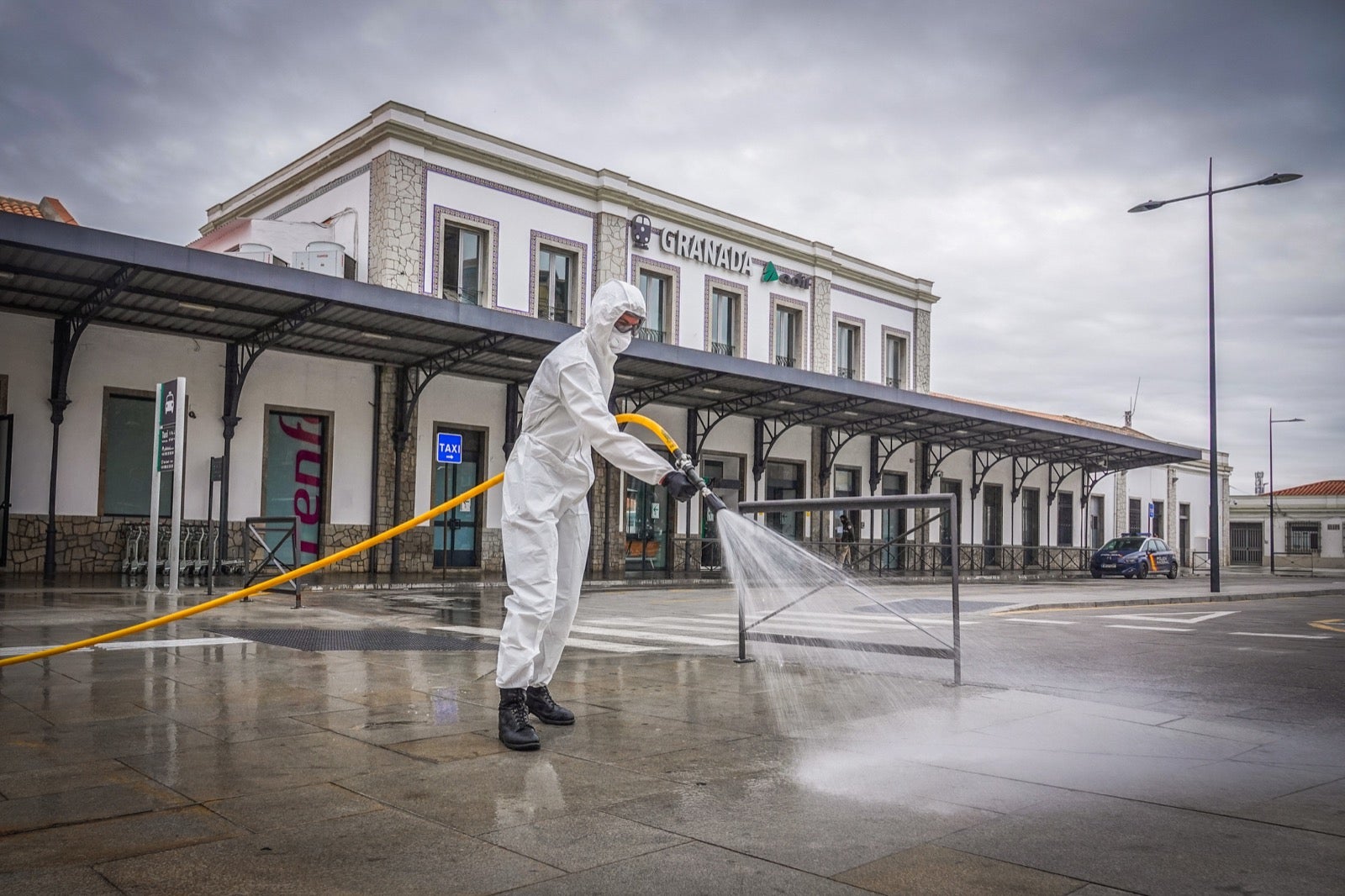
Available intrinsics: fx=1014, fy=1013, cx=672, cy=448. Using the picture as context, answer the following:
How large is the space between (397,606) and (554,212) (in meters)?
13.8

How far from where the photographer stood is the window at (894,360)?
33.5m

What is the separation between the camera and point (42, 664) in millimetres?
6289

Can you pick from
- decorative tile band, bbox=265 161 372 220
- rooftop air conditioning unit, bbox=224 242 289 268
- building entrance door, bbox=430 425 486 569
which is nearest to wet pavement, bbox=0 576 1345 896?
building entrance door, bbox=430 425 486 569

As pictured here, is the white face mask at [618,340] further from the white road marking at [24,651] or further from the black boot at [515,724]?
the white road marking at [24,651]

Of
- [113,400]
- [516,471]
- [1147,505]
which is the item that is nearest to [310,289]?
[113,400]

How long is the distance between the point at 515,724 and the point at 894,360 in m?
31.2

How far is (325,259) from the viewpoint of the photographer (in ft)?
69.7

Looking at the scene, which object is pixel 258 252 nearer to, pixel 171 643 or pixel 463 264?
pixel 463 264

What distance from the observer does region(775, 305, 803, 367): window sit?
97.6ft

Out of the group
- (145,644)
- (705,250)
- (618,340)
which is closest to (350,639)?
(145,644)

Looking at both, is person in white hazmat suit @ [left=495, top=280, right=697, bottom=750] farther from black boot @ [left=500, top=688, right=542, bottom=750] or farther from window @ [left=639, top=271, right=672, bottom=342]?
window @ [left=639, top=271, right=672, bottom=342]

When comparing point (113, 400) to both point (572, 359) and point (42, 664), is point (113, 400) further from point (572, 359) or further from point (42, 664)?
point (572, 359)

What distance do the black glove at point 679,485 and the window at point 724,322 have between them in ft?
76.9

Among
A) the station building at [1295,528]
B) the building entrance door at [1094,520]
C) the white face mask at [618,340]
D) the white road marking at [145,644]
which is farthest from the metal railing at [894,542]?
the station building at [1295,528]
